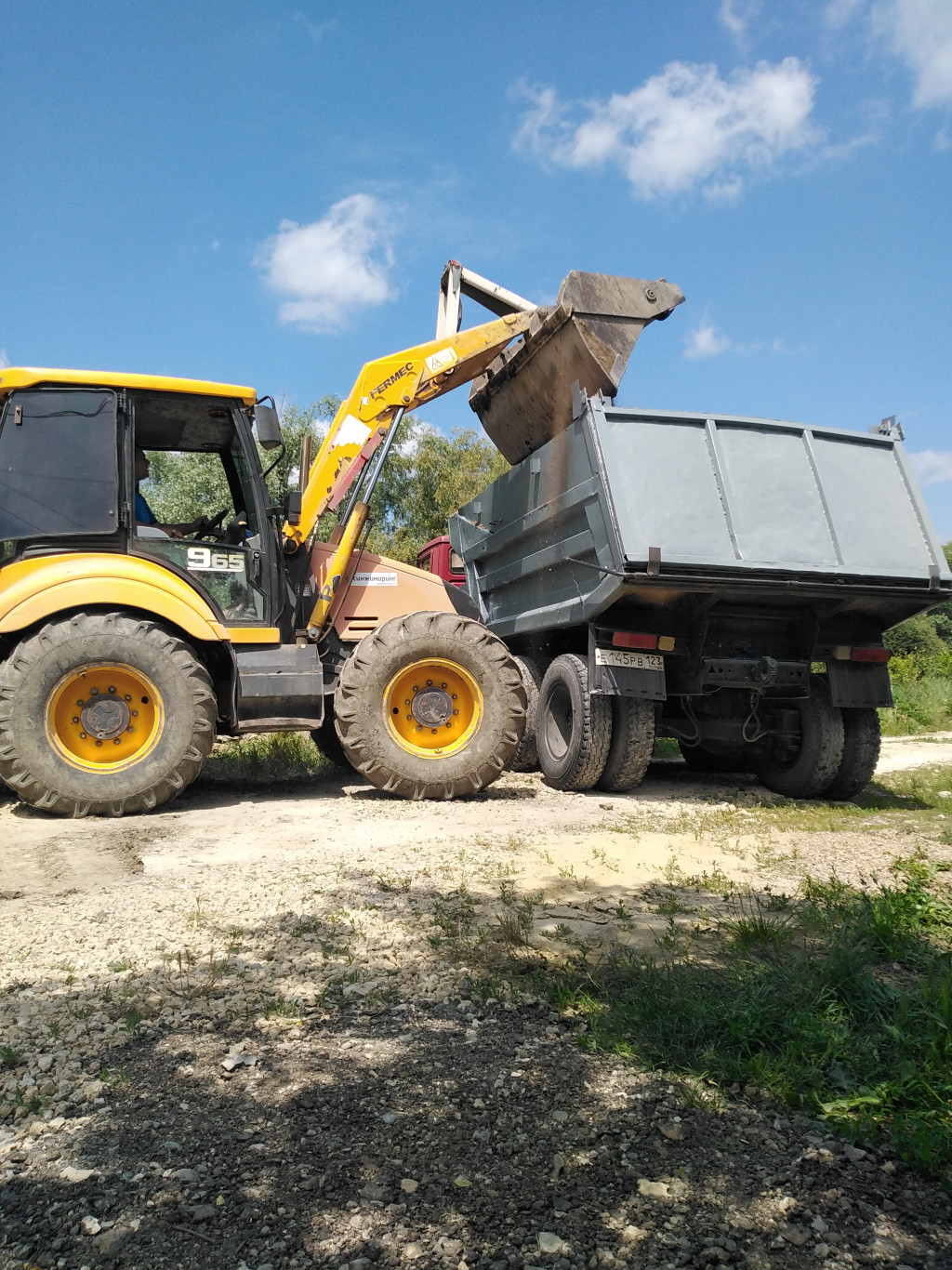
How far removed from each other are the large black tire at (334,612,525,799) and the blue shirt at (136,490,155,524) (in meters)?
Answer: 1.71

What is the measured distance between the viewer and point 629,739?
6910 millimetres

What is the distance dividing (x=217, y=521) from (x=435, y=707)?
2.13 m

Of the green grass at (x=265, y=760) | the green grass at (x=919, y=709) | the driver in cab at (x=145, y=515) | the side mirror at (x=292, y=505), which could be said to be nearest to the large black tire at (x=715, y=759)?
the green grass at (x=265, y=760)

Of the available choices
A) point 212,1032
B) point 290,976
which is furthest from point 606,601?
point 212,1032

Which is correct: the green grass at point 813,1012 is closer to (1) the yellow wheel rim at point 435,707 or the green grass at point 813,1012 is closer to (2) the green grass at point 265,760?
(1) the yellow wheel rim at point 435,707

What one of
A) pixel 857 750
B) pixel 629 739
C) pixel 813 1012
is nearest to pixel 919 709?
pixel 857 750

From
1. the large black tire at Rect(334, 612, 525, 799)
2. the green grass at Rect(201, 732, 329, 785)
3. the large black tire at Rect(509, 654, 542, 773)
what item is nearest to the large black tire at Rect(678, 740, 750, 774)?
the large black tire at Rect(509, 654, 542, 773)

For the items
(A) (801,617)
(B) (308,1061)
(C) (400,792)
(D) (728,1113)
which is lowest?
(D) (728,1113)

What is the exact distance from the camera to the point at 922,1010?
104 inches

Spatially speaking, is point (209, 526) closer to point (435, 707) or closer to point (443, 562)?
point (435, 707)

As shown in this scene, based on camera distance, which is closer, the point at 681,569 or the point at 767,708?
the point at 681,569

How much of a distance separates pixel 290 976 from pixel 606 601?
388cm

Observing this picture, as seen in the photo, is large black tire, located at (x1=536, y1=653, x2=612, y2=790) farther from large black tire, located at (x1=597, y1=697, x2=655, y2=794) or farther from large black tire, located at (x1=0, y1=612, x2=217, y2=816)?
large black tire, located at (x1=0, y1=612, x2=217, y2=816)

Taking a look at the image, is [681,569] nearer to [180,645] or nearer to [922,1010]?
[180,645]
